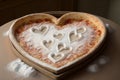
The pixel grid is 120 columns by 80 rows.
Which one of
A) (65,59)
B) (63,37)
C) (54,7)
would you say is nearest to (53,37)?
(63,37)

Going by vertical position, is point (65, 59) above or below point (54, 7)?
above

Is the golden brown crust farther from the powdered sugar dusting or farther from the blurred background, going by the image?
the blurred background

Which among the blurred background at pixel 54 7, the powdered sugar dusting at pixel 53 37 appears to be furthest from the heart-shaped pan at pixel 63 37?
the blurred background at pixel 54 7

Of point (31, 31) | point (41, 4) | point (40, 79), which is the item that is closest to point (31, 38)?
point (31, 31)

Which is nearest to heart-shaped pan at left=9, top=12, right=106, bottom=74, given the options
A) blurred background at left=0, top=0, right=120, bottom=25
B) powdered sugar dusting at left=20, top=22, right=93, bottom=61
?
powdered sugar dusting at left=20, top=22, right=93, bottom=61

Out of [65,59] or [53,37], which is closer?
[65,59]

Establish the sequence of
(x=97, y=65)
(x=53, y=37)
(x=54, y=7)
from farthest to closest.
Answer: (x=54, y=7) → (x=53, y=37) → (x=97, y=65)

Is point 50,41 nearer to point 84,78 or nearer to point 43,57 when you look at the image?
point 43,57

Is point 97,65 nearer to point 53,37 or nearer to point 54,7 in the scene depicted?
point 53,37
